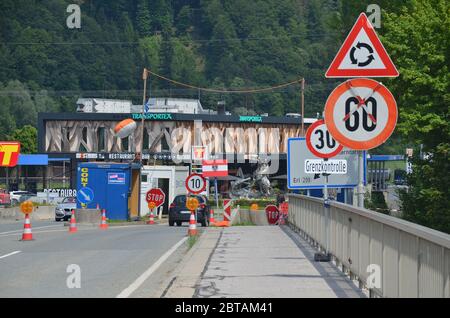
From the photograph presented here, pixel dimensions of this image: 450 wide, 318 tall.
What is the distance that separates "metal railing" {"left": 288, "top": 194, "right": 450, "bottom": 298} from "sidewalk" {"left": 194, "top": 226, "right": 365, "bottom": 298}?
14.9 inches

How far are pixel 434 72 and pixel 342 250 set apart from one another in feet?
84.0

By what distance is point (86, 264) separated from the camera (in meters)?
18.3

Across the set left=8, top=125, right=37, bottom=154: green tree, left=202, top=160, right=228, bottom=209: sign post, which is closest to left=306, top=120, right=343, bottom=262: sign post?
left=202, top=160, right=228, bottom=209: sign post

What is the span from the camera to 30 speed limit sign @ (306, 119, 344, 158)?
62.2ft

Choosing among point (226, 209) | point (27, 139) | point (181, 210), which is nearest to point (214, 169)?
point (181, 210)

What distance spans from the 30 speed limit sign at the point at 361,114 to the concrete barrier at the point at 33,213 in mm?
39389

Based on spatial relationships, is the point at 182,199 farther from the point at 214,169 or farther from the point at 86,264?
the point at 86,264

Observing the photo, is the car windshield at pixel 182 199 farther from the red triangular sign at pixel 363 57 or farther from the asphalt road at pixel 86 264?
the red triangular sign at pixel 363 57

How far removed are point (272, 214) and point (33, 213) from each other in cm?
1741

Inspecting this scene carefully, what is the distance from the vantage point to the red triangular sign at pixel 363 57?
12.6m

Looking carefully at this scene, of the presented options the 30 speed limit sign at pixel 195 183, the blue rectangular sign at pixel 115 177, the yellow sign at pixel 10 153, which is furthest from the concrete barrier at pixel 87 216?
the yellow sign at pixel 10 153

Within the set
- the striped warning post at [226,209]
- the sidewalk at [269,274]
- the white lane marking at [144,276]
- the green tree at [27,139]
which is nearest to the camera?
the sidewalk at [269,274]

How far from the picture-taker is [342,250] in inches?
629
